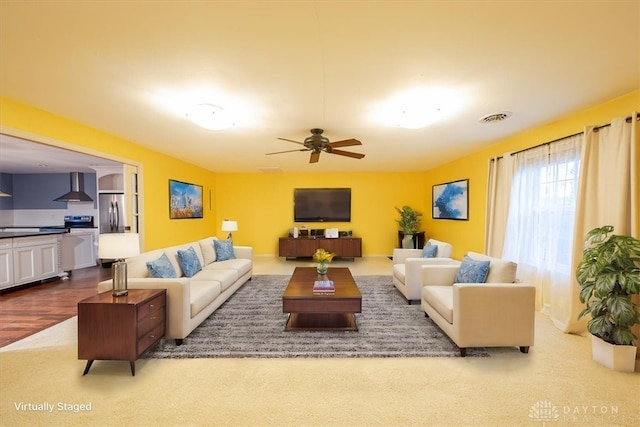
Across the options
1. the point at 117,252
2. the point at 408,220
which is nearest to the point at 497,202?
the point at 408,220

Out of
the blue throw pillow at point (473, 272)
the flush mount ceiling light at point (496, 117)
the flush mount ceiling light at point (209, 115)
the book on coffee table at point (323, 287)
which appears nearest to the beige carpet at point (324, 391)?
the blue throw pillow at point (473, 272)

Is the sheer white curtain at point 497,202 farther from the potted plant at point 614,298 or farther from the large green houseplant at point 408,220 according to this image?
the large green houseplant at point 408,220

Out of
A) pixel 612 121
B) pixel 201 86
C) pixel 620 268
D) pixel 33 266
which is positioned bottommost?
pixel 33 266

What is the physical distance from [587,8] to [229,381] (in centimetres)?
343

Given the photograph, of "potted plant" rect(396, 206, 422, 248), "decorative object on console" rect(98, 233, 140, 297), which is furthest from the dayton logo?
"potted plant" rect(396, 206, 422, 248)

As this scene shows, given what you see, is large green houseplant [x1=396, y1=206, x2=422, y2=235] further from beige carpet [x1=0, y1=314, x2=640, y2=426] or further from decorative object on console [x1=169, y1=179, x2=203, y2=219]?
decorative object on console [x1=169, y1=179, x2=203, y2=219]

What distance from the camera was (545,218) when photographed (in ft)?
11.9

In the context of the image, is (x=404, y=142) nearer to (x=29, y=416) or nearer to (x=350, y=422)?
(x=350, y=422)

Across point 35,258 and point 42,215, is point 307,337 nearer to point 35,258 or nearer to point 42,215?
point 35,258

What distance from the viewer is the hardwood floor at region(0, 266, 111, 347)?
3135mm

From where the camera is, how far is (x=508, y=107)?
2949mm

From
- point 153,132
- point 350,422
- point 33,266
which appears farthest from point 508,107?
point 33,266

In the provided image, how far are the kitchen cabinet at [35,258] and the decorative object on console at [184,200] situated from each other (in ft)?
7.16

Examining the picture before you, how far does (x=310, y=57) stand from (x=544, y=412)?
2993mm
